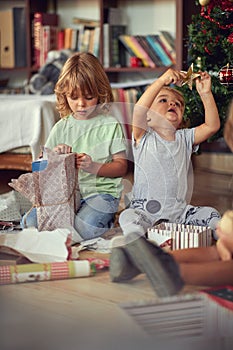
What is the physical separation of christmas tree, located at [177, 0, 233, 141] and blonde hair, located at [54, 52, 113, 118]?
13.7 inches

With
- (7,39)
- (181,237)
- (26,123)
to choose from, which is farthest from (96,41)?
(181,237)

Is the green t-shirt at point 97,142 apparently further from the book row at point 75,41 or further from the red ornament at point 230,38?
the book row at point 75,41

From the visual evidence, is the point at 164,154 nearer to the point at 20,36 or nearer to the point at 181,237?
the point at 181,237

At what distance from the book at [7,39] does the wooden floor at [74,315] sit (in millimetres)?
2708

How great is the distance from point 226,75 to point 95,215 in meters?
0.60

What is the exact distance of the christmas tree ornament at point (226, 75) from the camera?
2152 millimetres

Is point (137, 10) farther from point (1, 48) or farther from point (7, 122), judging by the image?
point (7, 122)

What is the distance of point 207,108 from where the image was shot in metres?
1.97

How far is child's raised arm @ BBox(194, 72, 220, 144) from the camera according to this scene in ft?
6.41

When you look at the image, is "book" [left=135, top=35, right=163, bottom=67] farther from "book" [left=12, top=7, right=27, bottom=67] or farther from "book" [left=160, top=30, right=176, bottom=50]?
"book" [left=12, top=7, right=27, bottom=67]

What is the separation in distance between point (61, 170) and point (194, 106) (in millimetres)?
638

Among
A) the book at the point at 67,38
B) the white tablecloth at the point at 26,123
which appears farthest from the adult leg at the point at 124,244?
the book at the point at 67,38

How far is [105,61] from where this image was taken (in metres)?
3.78

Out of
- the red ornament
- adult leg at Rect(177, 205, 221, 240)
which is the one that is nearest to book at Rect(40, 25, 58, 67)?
the red ornament
